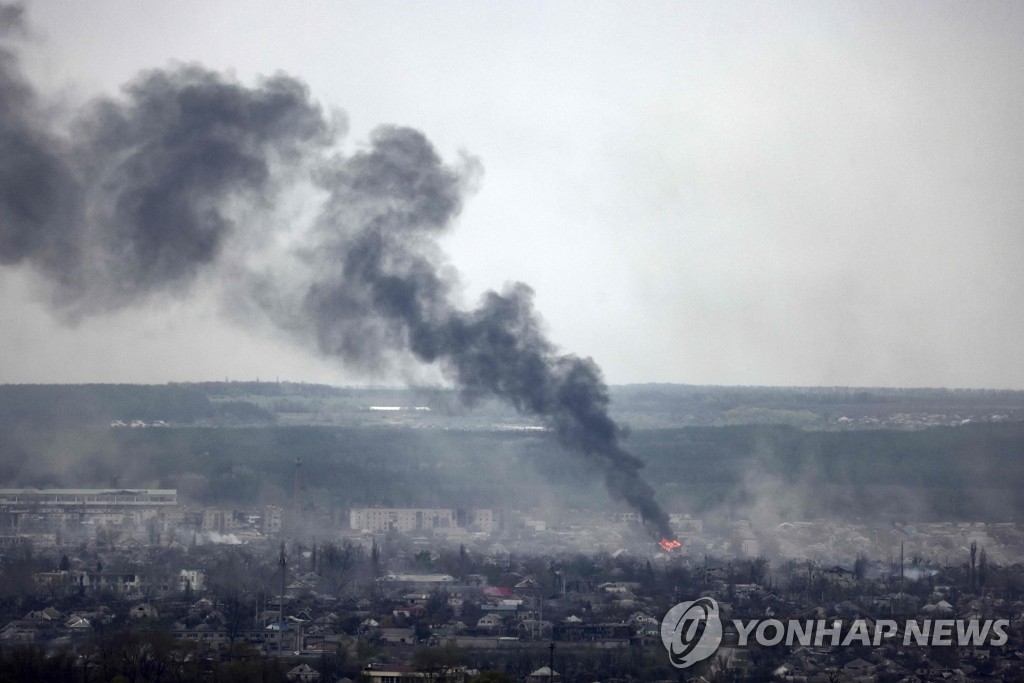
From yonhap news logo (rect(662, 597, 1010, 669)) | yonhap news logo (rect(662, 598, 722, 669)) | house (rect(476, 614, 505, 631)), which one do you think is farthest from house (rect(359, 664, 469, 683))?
house (rect(476, 614, 505, 631))

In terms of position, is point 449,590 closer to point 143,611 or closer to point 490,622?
point 490,622

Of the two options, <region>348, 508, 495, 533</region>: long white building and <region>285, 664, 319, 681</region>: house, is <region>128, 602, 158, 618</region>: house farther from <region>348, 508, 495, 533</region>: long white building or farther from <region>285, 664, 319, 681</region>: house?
<region>348, 508, 495, 533</region>: long white building

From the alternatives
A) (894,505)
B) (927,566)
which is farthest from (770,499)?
(927,566)

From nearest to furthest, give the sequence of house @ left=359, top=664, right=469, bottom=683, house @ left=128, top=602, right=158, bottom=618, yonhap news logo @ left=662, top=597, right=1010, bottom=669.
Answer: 1. house @ left=359, top=664, right=469, bottom=683
2. yonhap news logo @ left=662, top=597, right=1010, bottom=669
3. house @ left=128, top=602, right=158, bottom=618

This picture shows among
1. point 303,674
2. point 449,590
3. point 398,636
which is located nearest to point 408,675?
point 303,674

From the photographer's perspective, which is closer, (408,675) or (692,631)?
(408,675)

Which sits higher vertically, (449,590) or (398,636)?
(449,590)

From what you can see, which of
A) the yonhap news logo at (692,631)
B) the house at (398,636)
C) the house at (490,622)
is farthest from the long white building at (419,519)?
the house at (398,636)

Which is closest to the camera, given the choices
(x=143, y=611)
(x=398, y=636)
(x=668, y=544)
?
(x=398, y=636)
